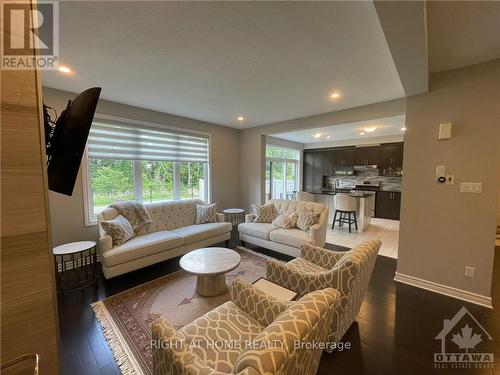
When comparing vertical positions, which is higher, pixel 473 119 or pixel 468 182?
pixel 473 119

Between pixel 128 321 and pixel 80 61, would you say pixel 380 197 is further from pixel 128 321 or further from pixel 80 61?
pixel 80 61

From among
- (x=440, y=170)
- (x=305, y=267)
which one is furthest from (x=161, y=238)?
(x=440, y=170)

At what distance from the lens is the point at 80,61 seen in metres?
2.17

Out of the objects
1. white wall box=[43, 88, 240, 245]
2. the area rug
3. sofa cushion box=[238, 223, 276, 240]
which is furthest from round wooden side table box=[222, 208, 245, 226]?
the area rug

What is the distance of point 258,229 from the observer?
372cm

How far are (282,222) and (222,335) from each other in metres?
2.48

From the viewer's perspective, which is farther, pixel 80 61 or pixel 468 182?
pixel 468 182

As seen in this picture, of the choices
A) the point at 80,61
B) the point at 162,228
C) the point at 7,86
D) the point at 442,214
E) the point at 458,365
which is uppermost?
the point at 80,61

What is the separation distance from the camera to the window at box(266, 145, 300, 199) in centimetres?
681

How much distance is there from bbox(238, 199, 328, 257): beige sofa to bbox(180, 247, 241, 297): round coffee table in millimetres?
1015

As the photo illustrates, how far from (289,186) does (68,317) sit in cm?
696

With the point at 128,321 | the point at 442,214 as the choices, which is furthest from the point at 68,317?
the point at 442,214

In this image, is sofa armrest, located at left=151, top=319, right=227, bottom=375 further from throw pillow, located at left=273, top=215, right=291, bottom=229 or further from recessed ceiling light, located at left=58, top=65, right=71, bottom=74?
recessed ceiling light, located at left=58, top=65, right=71, bottom=74

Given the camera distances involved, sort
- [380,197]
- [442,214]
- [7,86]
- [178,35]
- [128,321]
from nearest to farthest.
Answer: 1. [7,86]
2. [178,35]
3. [128,321]
4. [442,214]
5. [380,197]
